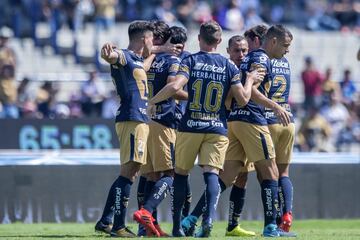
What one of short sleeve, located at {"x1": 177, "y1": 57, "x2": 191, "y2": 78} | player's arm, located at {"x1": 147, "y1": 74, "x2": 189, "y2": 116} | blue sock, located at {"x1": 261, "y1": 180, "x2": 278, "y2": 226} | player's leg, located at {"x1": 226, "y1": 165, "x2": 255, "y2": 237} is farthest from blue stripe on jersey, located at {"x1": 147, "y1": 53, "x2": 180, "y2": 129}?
blue sock, located at {"x1": 261, "y1": 180, "x2": 278, "y2": 226}

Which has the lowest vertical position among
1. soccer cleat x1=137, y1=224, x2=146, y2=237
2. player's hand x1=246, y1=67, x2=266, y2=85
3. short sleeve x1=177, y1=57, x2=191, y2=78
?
soccer cleat x1=137, y1=224, x2=146, y2=237

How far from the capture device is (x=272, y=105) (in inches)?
557

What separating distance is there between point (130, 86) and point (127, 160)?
921 mm

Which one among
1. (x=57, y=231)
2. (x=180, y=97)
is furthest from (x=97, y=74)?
(x=180, y=97)

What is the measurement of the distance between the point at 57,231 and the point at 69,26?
14.9m

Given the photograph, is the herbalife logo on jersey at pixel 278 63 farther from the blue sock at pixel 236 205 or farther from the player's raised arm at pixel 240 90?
the blue sock at pixel 236 205

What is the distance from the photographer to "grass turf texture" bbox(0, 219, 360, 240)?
14.6 m

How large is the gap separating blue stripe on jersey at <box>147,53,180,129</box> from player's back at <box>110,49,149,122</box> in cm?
54

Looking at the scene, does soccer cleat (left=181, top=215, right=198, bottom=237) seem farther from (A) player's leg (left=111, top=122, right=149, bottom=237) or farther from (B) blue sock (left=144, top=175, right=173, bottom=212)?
(A) player's leg (left=111, top=122, right=149, bottom=237)

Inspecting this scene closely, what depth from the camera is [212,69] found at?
13.9 meters

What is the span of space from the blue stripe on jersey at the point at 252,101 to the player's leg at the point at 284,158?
34cm

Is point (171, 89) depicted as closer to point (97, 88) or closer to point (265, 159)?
point (265, 159)

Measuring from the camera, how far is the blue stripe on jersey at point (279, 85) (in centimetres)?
1477

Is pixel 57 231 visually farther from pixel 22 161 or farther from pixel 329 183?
pixel 329 183
